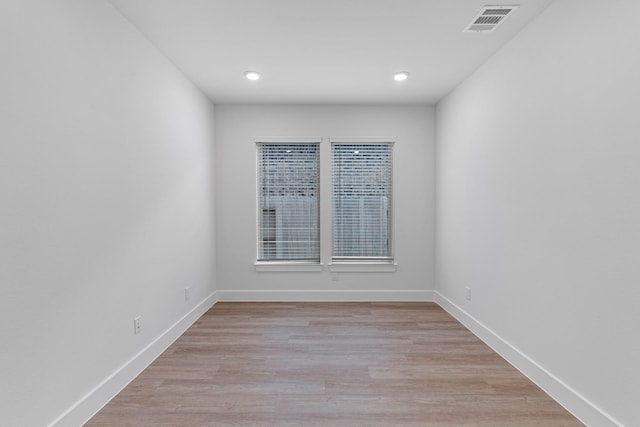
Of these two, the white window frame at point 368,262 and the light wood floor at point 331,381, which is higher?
the white window frame at point 368,262

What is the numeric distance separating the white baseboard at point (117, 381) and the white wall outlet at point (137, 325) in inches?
6.7

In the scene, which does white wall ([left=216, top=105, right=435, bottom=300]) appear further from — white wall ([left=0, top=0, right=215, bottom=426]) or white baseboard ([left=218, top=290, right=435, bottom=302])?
white wall ([left=0, top=0, right=215, bottom=426])

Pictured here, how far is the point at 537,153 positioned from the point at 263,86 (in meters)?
2.72

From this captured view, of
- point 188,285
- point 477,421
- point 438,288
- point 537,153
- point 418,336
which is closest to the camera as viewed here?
point 477,421

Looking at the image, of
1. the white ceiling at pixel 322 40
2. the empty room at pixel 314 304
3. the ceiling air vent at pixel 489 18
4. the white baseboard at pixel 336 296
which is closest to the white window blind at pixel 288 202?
the white baseboard at pixel 336 296

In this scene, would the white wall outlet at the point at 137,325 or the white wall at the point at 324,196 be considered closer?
the white wall outlet at the point at 137,325

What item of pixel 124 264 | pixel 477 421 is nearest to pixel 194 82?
pixel 124 264

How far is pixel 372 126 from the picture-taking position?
4.43m

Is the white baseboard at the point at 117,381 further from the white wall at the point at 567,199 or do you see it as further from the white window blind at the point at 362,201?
the white wall at the point at 567,199

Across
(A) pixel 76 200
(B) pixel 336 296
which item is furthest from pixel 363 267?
(A) pixel 76 200

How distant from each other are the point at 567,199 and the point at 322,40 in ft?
6.86

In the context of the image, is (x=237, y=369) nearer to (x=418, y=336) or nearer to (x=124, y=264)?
(x=124, y=264)

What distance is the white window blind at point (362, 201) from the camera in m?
4.52

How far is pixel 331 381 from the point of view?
2396 millimetres
